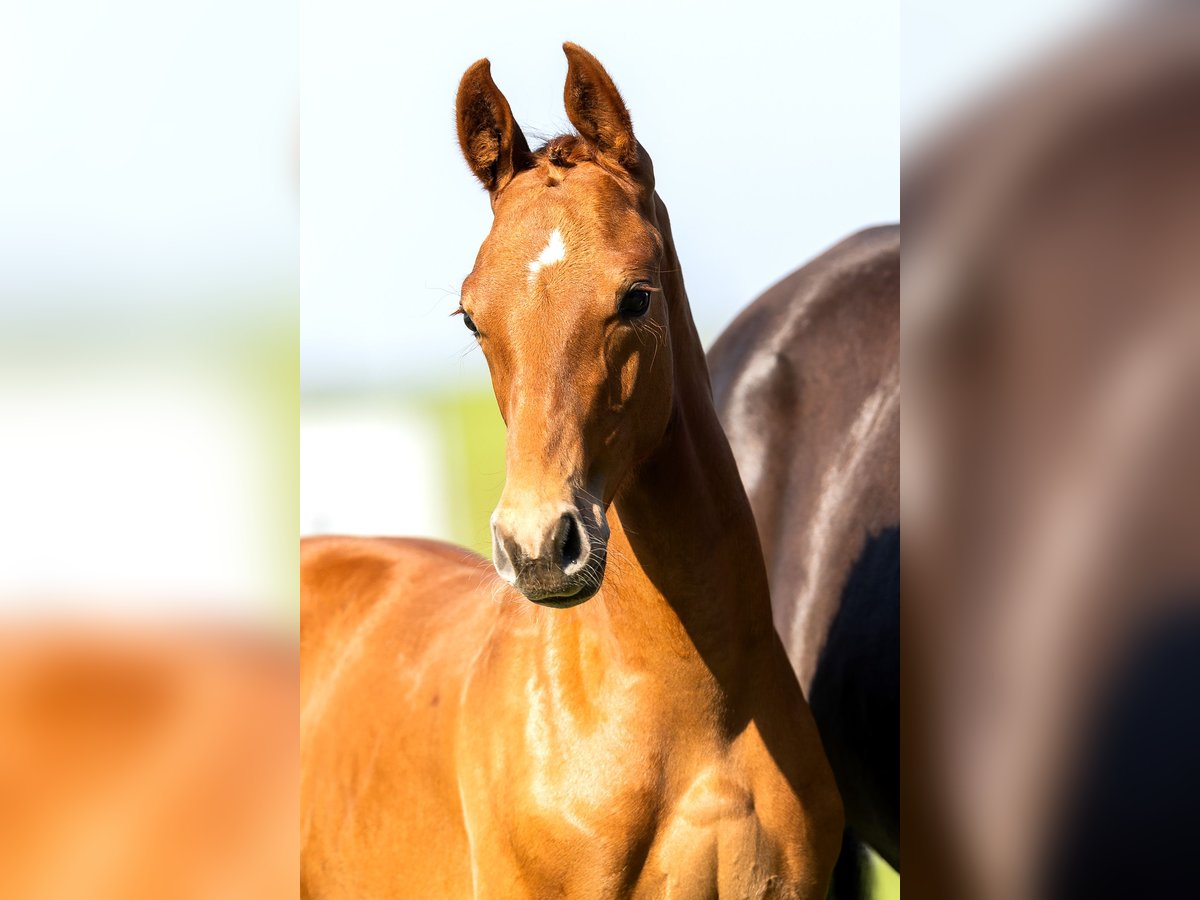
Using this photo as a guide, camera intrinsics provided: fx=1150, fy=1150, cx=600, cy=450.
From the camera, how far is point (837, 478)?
2980 mm

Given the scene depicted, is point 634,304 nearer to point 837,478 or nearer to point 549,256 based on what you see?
point 549,256

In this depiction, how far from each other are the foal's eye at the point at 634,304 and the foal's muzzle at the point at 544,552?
13.1 inches

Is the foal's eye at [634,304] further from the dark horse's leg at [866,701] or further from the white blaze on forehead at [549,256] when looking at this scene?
the dark horse's leg at [866,701]

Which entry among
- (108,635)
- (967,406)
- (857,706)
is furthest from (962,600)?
(857,706)

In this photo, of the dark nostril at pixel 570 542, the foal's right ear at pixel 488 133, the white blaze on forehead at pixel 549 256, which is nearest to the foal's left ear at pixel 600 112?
the foal's right ear at pixel 488 133

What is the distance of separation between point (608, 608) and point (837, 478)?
1.25m

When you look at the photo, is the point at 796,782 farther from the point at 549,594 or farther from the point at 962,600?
the point at 962,600

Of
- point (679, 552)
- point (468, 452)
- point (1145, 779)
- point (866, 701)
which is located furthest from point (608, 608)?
point (1145, 779)

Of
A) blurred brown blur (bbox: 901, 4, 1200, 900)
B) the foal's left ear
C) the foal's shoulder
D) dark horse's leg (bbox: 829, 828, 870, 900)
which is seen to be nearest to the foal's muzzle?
the foal's left ear

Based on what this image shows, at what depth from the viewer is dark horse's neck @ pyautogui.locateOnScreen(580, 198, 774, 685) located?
6.14 feet

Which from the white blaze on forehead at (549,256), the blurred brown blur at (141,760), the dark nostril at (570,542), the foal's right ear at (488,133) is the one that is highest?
the foal's right ear at (488,133)

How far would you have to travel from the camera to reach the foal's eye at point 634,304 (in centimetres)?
165

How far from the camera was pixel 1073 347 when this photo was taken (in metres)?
0.49

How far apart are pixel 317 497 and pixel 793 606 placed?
1.28 meters
